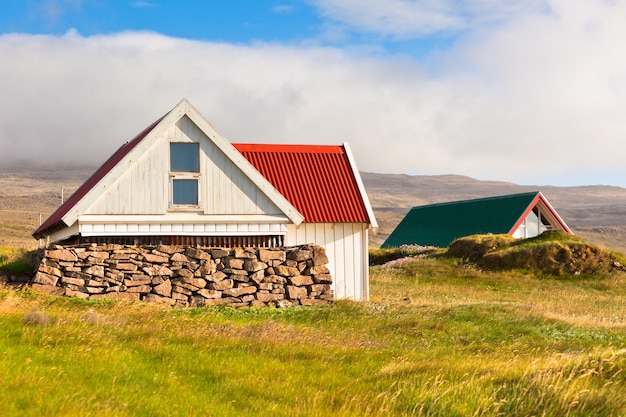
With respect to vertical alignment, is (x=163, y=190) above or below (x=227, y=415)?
above

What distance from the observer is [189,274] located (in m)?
21.1

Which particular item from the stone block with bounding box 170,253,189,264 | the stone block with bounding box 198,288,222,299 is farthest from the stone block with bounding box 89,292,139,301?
the stone block with bounding box 198,288,222,299

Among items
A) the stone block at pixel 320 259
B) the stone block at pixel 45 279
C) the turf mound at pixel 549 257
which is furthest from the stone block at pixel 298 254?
the turf mound at pixel 549 257

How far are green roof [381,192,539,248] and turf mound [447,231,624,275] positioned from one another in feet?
26.6

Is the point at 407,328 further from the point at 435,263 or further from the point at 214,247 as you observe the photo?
the point at 435,263

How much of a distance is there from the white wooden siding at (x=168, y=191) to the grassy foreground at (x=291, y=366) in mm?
3739

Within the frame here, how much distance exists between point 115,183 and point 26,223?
399 feet

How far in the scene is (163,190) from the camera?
70.7ft

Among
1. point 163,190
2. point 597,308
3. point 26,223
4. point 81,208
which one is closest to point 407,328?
point 163,190

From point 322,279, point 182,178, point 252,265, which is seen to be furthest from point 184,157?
point 322,279

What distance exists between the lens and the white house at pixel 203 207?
2117cm

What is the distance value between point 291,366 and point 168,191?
11961 millimetres

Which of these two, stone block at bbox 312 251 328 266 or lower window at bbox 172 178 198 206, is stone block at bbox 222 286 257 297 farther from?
lower window at bbox 172 178 198 206

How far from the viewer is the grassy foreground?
27.0 feet
